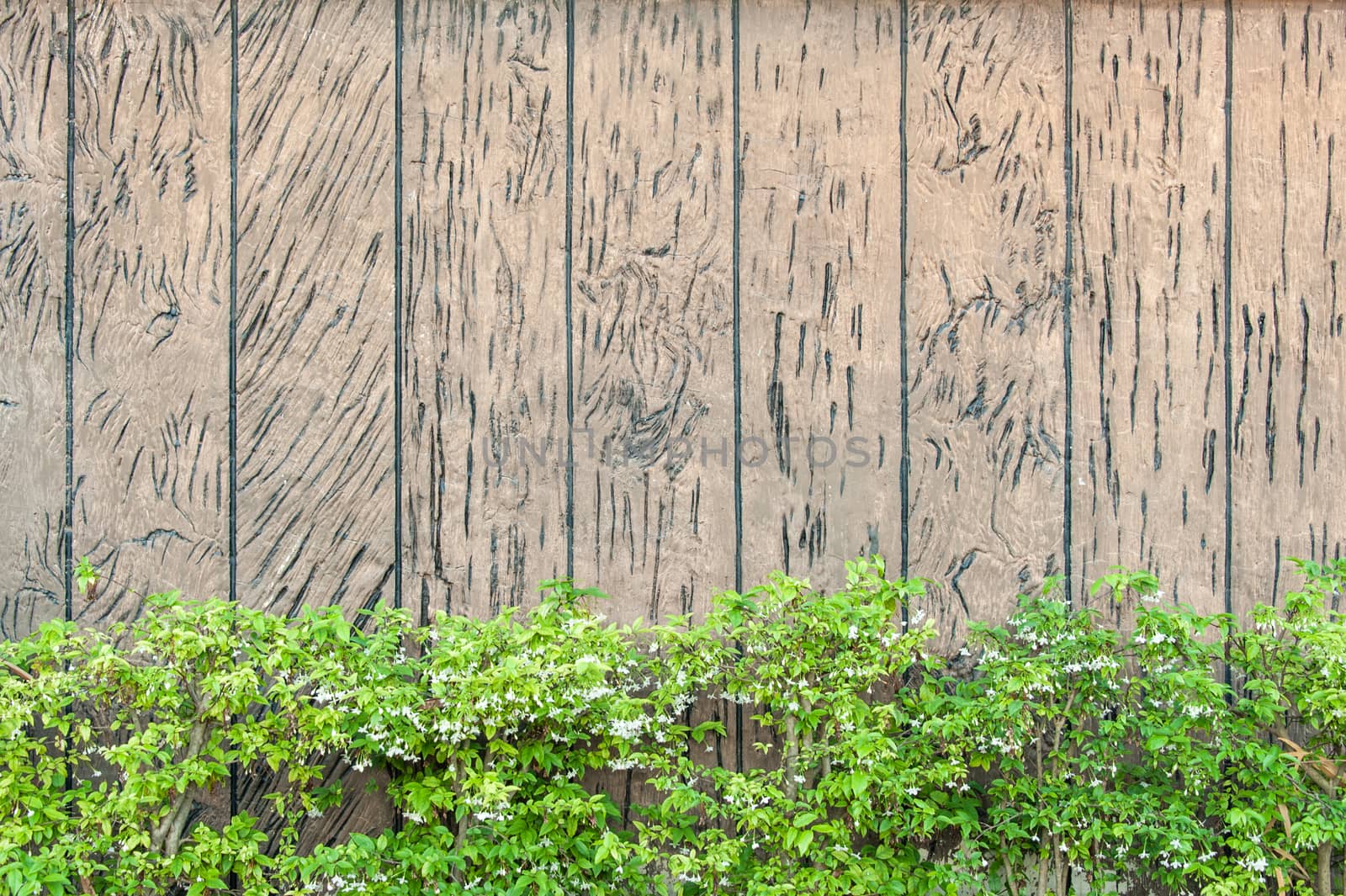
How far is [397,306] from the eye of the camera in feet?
7.36

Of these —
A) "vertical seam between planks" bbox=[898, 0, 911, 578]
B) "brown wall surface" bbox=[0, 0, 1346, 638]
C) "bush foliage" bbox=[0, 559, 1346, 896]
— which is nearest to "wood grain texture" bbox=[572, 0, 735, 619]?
"brown wall surface" bbox=[0, 0, 1346, 638]

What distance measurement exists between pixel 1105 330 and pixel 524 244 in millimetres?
1218

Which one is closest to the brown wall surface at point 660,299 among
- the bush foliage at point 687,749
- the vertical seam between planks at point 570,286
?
the vertical seam between planks at point 570,286

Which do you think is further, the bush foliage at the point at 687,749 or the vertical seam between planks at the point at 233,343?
the vertical seam between planks at the point at 233,343

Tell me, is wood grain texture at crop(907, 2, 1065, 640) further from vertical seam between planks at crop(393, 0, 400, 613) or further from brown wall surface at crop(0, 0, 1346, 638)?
vertical seam between planks at crop(393, 0, 400, 613)

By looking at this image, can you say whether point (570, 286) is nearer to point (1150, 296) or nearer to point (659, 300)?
point (659, 300)

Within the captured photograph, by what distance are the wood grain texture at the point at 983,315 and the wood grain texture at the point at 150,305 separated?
4.69 feet

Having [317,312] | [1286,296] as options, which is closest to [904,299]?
[1286,296]

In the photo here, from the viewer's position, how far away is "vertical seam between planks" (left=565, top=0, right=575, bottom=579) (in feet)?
7.36

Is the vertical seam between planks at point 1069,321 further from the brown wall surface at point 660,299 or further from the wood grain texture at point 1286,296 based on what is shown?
the wood grain texture at point 1286,296

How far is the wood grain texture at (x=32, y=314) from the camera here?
7.22 feet

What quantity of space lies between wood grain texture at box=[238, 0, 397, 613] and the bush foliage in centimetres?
20

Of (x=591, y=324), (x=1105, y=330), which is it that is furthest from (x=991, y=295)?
(x=591, y=324)

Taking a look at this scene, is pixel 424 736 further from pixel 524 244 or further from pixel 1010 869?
pixel 1010 869
